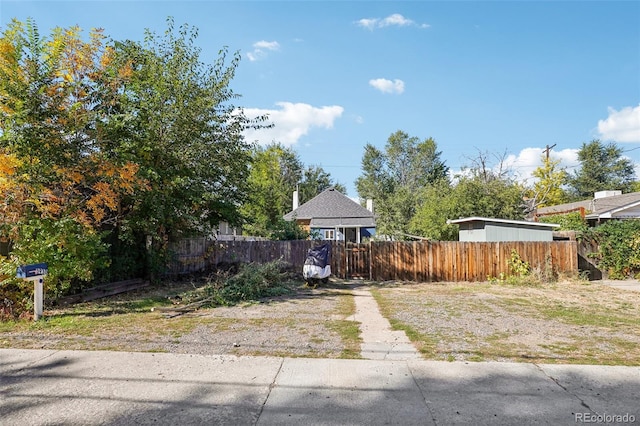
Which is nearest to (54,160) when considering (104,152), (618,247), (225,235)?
(104,152)

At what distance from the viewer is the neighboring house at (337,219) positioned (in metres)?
28.2

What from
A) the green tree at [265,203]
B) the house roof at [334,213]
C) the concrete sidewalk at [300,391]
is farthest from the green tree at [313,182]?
the concrete sidewalk at [300,391]

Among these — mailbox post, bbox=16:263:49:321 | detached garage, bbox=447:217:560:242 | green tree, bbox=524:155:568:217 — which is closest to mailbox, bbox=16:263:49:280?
mailbox post, bbox=16:263:49:321

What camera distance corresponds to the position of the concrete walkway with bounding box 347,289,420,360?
16.0ft

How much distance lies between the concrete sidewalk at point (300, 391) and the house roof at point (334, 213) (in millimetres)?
23375

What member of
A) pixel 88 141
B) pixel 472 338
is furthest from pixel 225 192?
pixel 472 338

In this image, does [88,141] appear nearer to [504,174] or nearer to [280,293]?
[280,293]

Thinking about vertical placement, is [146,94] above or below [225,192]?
above

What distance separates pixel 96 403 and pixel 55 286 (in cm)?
505

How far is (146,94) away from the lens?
33.9 ft

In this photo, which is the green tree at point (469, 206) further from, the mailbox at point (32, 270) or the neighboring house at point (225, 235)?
the mailbox at point (32, 270)

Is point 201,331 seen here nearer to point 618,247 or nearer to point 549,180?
point 618,247

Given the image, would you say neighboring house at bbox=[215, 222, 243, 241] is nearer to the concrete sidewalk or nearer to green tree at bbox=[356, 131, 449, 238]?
the concrete sidewalk

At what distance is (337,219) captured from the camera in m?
28.7
